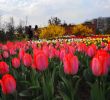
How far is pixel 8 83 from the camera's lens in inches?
104

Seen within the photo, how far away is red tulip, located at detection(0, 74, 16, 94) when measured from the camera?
2629mm

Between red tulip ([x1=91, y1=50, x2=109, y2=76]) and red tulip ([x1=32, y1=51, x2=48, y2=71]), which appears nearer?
red tulip ([x1=91, y1=50, x2=109, y2=76])

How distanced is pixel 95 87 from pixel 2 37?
64.5 ft

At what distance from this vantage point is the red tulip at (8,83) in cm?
263

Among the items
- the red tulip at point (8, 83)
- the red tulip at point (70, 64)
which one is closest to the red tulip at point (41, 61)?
the red tulip at point (70, 64)

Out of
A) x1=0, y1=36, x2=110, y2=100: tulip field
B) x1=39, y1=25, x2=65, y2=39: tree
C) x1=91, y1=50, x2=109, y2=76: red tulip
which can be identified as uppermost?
x1=91, y1=50, x2=109, y2=76: red tulip

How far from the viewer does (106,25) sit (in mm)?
45375

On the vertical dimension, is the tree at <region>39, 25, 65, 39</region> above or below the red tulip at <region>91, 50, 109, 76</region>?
below

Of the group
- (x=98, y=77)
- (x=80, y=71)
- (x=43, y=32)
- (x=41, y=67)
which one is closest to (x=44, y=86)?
(x=41, y=67)

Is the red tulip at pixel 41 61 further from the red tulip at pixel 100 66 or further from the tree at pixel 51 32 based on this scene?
the tree at pixel 51 32

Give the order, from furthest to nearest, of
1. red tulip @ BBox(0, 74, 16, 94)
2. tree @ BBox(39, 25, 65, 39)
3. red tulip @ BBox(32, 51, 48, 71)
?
tree @ BBox(39, 25, 65, 39)
red tulip @ BBox(32, 51, 48, 71)
red tulip @ BBox(0, 74, 16, 94)

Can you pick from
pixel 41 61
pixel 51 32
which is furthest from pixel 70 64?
pixel 51 32

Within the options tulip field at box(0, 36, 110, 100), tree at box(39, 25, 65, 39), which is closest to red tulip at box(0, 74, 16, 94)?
tulip field at box(0, 36, 110, 100)

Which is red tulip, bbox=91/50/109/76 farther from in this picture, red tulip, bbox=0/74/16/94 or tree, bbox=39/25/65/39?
tree, bbox=39/25/65/39
